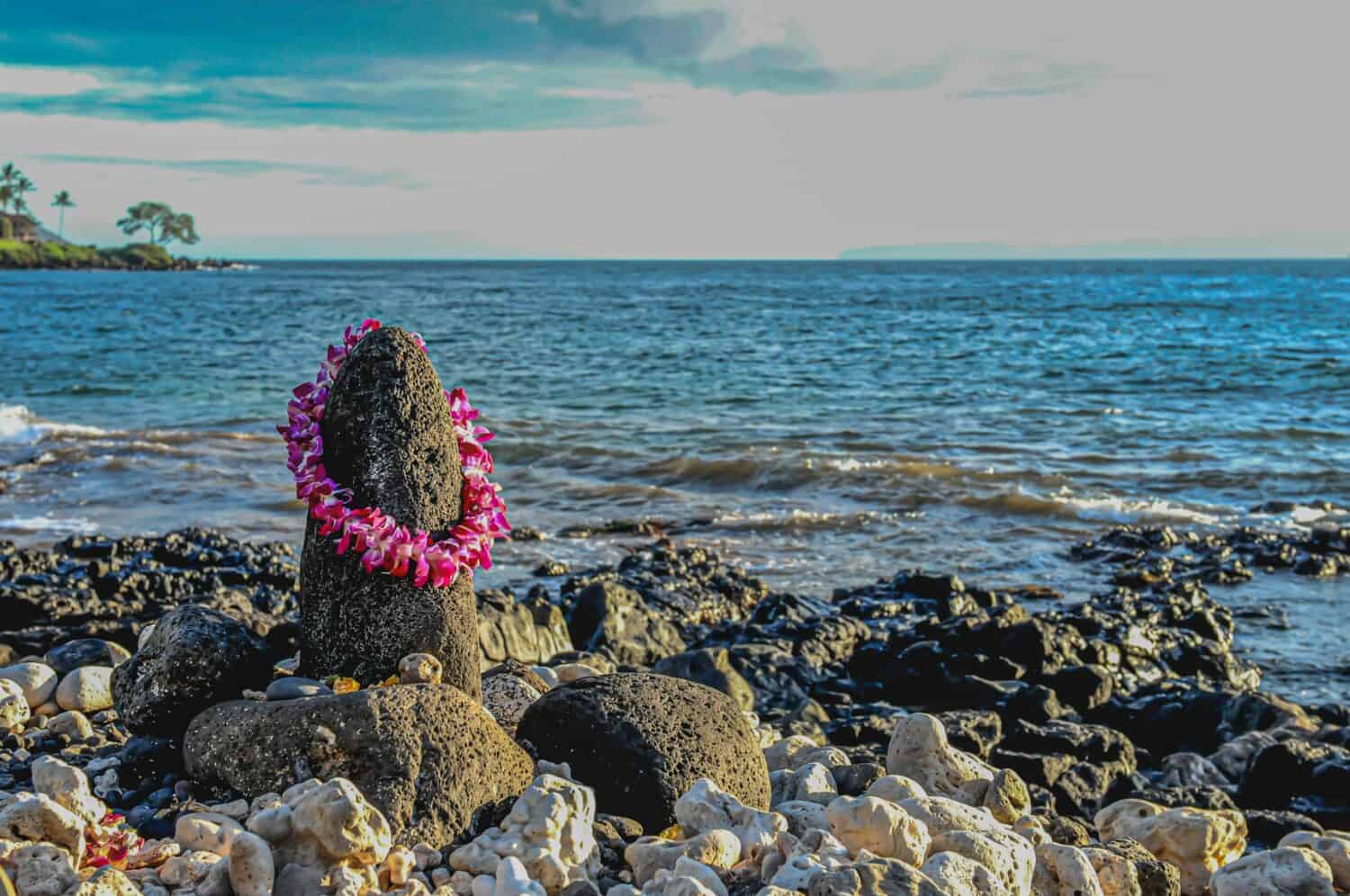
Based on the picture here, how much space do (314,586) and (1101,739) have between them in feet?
15.6

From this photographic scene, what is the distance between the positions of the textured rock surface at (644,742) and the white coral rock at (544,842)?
1.87ft

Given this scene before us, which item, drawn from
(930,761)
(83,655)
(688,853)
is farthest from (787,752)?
(83,655)

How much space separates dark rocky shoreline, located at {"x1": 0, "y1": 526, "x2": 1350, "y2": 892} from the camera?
645cm

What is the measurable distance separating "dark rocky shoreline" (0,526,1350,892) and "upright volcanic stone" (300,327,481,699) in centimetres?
39

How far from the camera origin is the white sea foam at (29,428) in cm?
2084

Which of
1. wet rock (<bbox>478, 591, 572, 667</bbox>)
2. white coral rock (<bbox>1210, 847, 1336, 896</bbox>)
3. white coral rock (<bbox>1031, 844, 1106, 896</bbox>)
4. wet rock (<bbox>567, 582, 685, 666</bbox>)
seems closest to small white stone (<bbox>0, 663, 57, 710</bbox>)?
wet rock (<bbox>478, 591, 572, 667</bbox>)

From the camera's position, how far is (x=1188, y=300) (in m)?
71.7

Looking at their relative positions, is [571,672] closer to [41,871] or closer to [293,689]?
[293,689]

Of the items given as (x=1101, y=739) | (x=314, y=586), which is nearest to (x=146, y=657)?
(x=314, y=586)

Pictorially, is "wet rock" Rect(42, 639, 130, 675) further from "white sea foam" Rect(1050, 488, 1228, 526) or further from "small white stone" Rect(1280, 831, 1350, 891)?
"white sea foam" Rect(1050, 488, 1228, 526)

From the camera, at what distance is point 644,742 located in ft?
16.5

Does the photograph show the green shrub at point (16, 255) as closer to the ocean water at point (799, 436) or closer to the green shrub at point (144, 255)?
the green shrub at point (144, 255)

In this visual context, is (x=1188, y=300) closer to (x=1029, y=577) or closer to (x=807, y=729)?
(x=1029, y=577)

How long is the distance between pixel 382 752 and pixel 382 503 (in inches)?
48.5
